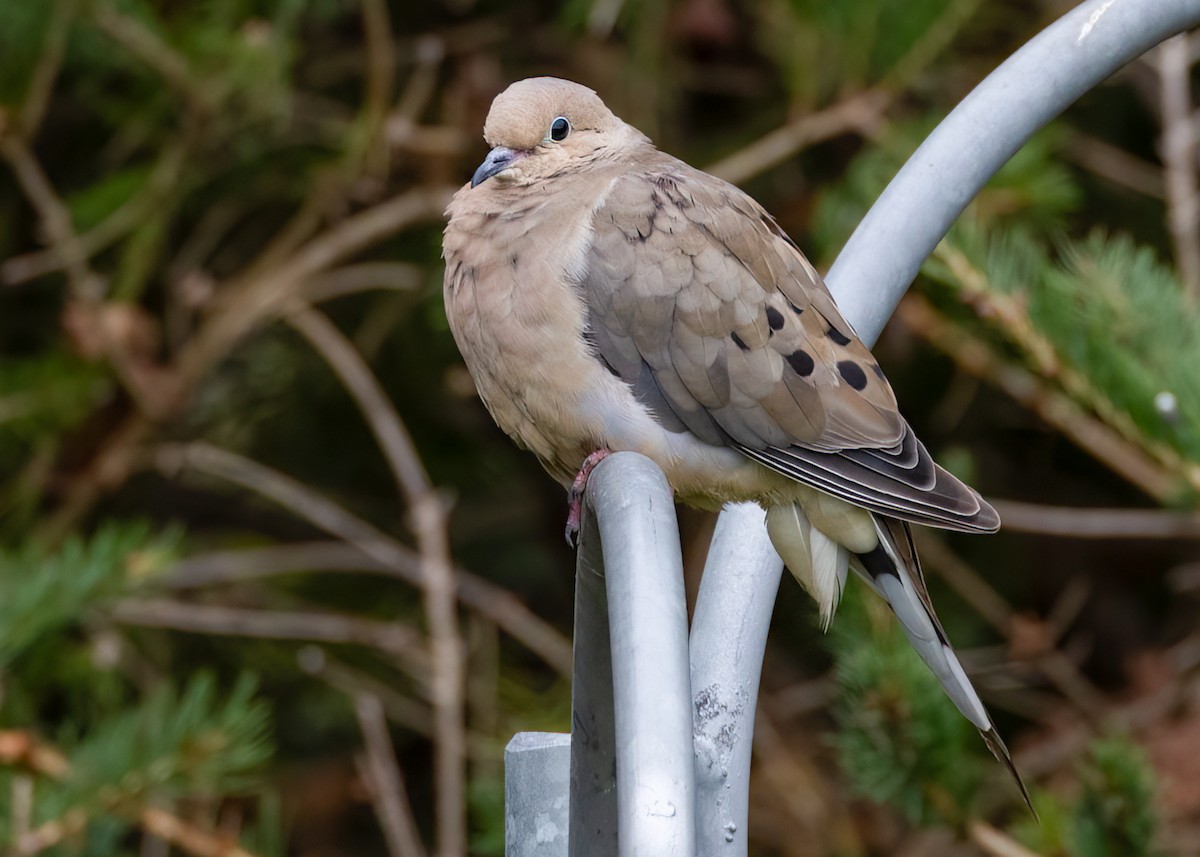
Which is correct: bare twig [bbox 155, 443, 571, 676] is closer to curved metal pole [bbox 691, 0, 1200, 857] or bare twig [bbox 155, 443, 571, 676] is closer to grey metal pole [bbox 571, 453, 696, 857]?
curved metal pole [bbox 691, 0, 1200, 857]

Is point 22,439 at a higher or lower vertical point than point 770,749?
higher

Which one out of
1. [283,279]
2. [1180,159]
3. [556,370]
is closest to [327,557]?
[283,279]

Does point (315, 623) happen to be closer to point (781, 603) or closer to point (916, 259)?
point (781, 603)

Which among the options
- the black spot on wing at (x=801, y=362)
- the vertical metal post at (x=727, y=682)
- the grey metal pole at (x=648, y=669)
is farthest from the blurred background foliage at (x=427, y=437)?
the grey metal pole at (x=648, y=669)

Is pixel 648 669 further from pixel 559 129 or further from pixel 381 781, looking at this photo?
pixel 381 781

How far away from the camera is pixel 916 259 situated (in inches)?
66.9

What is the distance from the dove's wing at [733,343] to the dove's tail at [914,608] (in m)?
0.10

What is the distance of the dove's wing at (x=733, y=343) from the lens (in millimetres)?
1817

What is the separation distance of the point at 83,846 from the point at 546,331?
3.55 ft

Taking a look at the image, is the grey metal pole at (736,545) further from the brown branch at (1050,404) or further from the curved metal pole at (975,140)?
the brown branch at (1050,404)

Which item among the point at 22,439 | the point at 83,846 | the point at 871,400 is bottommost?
the point at 83,846

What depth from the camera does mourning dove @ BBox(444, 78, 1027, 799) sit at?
70.7 inches

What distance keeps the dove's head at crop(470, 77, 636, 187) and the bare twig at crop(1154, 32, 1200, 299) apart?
989 mm

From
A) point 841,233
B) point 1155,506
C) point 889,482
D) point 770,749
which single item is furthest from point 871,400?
point 1155,506
